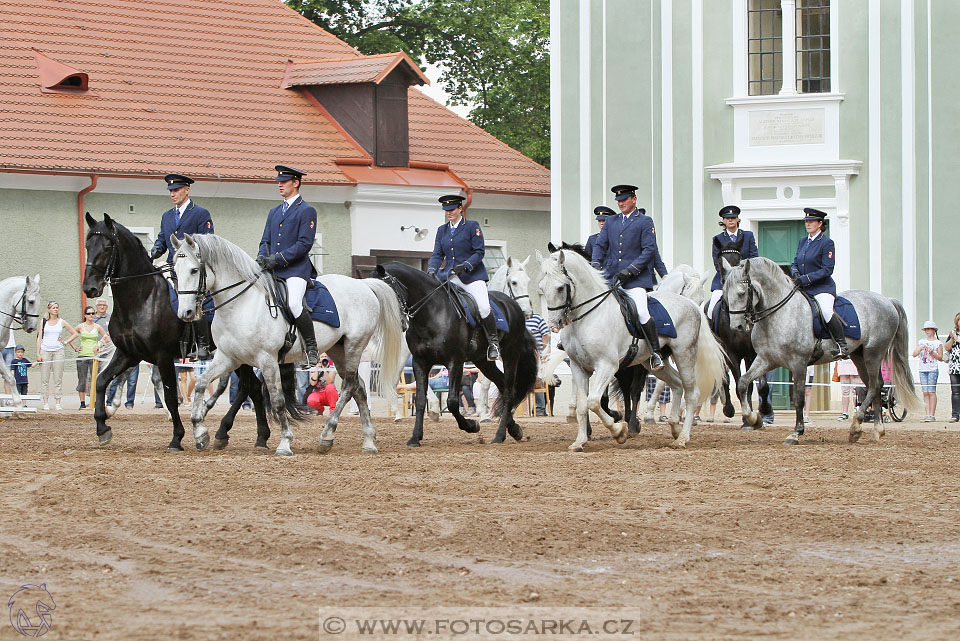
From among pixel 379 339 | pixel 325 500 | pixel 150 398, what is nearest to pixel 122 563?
pixel 325 500

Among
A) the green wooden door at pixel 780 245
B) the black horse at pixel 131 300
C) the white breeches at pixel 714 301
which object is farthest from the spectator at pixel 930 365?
the black horse at pixel 131 300

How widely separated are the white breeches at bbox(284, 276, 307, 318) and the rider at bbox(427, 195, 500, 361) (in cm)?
252

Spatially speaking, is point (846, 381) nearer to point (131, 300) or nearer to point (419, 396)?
point (419, 396)

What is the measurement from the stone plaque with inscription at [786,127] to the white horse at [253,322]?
Answer: 1243 cm

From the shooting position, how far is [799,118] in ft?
83.8

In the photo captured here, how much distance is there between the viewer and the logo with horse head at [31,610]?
21.0 ft

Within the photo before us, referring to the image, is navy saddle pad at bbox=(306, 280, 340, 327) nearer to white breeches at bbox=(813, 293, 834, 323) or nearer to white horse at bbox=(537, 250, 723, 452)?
white horse at bbox=(537, 250, 723, 452)

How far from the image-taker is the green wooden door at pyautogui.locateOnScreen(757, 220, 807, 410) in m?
25.7

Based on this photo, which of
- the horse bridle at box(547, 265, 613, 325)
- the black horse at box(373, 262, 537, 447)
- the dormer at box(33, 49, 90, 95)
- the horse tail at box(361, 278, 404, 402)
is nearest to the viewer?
the horse bridle at box(547, 265, 613, 325)

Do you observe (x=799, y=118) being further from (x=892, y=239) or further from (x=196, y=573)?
(x=196, y=573)

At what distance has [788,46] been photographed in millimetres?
25578

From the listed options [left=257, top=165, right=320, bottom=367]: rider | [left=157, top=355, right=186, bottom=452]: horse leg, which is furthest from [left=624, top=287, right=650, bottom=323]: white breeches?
[left=157, top=355, right=186, bottom=452]: horse leg

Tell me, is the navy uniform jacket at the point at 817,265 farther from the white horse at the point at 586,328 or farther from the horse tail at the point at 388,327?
the horse tail at the point at 388,327

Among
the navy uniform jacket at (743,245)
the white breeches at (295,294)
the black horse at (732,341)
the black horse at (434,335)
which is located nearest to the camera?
the white breeches at (295,294)
